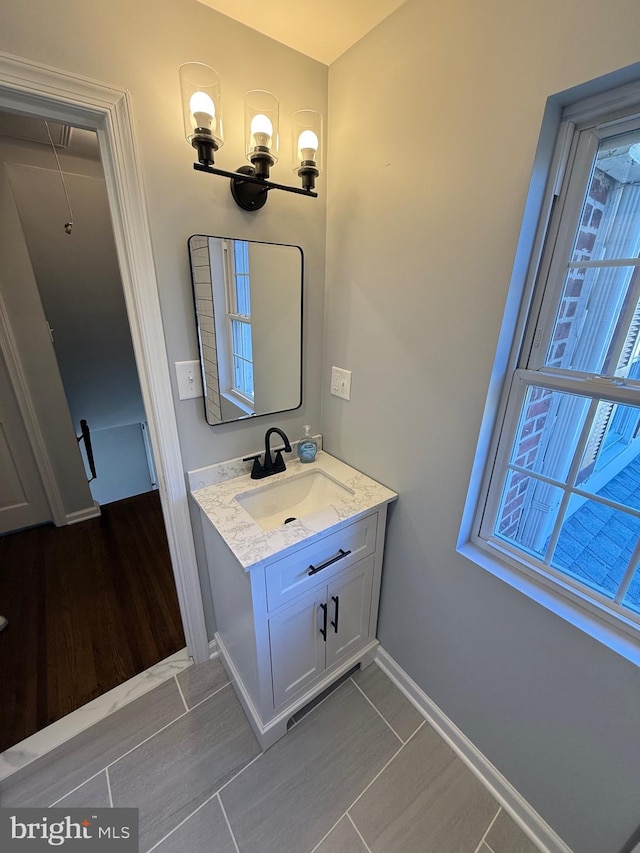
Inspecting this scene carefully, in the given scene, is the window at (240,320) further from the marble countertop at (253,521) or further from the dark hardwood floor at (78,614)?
the dark hardwood floor at (78,614)

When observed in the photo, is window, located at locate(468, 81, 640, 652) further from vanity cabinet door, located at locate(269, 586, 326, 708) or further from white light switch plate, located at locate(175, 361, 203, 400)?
white light switch plate, located at locate(175, 361, 203, 400)

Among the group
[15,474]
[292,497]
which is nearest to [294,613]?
[292,497]

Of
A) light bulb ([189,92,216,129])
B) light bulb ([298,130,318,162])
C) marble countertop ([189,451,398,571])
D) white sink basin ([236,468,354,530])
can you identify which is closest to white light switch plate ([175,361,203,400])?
marble countertop ([189,451,398,571])

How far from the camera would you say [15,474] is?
7.45ft

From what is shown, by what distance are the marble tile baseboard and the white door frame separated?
473mm

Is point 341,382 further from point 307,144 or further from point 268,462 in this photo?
point 307,144

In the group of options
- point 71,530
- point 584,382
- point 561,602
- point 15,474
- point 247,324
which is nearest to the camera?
point 584,382

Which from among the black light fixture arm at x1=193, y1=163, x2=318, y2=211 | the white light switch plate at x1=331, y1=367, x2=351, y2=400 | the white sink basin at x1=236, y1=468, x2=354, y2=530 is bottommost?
the white sink basin at x1=236, y1=468, x2=354, y2=530

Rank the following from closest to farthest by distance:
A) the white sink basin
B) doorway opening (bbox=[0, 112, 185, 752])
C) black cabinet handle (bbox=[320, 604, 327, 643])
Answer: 1. black cabinet handle (bbox=[320, 604, 327, 643])
2. the white sink basin
3. doorway opening (bbox=[0, 112, 185, 752])

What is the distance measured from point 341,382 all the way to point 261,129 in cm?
88

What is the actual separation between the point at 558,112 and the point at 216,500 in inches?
58.3

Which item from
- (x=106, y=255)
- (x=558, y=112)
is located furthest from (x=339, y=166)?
(x=106, y=255)

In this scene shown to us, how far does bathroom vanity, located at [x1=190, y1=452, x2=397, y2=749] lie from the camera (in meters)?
1.09

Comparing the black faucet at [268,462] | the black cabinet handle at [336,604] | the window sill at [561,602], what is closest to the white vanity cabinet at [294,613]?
the black cabinet handle at [336,604]
